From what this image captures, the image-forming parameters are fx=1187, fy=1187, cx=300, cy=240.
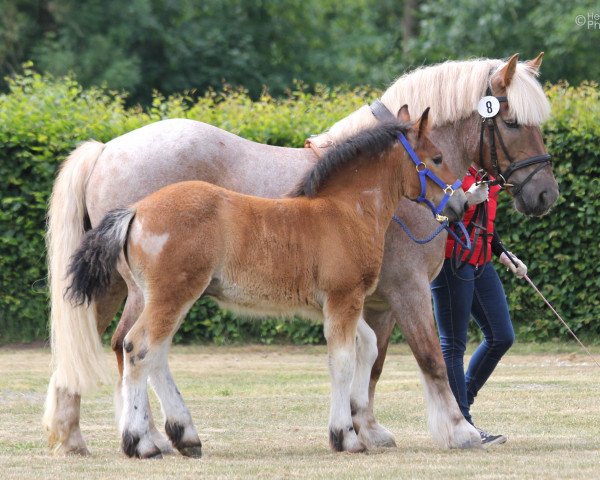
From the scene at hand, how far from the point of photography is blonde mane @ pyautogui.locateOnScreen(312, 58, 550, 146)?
7.52 meters

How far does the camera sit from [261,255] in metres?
6.59

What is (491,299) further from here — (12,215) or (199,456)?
(12,215)

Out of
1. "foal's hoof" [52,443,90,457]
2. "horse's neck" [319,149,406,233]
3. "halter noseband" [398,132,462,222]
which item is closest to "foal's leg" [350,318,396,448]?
"horse's neck" [319,149,406,233]

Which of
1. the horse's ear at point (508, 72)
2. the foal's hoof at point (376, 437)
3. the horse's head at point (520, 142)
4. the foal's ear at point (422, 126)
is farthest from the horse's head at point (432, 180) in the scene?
the foal's hoof at point (376, 437)

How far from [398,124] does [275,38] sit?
25186mm

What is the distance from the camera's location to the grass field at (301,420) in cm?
626

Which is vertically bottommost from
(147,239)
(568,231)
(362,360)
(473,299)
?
(568,231)

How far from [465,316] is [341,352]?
124 centimetres

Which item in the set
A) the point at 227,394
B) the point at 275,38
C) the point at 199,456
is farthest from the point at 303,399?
the point at 275,38

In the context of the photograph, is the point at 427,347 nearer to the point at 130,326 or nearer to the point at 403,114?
the point at 403,114

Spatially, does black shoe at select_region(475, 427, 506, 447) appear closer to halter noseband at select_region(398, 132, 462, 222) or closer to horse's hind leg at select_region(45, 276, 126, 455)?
halter noseband at select_region(398, 132, 462, 222)

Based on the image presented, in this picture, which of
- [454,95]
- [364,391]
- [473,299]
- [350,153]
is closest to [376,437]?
[364,391]

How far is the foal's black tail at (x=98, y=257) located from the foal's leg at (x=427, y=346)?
5.81ft

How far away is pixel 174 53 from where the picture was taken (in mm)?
29031
